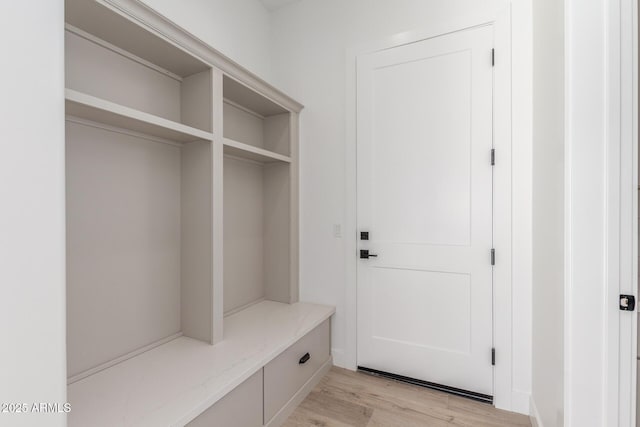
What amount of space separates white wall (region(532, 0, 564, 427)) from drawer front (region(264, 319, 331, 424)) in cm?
124

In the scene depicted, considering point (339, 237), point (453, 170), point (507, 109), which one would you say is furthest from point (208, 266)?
point (507, 109)

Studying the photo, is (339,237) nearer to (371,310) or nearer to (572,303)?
(371,310)

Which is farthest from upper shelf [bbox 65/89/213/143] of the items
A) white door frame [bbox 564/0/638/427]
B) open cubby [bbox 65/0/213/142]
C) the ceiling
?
white door frame [bbox 564/0/638/427]

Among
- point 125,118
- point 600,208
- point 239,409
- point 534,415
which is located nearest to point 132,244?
point 125,118

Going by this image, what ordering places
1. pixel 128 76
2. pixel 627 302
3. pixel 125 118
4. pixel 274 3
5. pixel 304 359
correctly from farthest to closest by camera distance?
pixel 274 3 < pixel 304 359 < pixel 128 76 < pixel 125 118 < pixel 627 302

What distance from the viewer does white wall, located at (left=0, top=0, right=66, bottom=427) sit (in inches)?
26.4

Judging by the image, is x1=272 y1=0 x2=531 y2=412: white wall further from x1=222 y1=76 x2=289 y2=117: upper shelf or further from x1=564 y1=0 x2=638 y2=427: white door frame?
x1=564 y1=0 x2=638 y2=427: white door frame

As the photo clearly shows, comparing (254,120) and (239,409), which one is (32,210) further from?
(254,120)

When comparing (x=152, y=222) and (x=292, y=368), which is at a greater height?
(x=152, y=222)

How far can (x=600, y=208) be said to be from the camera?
3.36 ft

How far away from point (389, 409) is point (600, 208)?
1468 mm

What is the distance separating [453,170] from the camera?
1916 millimetres

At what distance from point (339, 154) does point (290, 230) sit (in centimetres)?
68

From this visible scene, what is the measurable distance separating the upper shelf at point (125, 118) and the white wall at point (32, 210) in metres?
0.37
